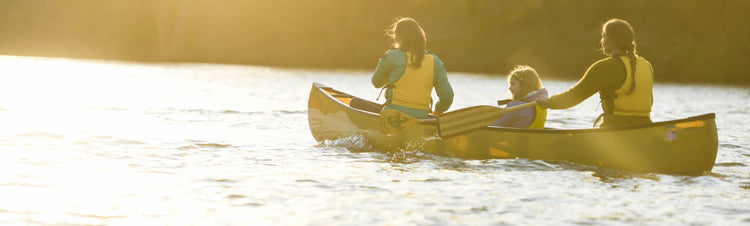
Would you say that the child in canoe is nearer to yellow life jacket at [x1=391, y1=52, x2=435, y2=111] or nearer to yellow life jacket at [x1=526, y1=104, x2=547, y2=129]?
yellow life jacket at [x1=526, y1=104, x2=547, y2=129]

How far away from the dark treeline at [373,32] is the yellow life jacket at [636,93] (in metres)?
39.6

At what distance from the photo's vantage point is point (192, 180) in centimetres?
726

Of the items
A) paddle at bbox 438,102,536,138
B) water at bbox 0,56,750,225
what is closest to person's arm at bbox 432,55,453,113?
paddle at bbox 438,102,536,138

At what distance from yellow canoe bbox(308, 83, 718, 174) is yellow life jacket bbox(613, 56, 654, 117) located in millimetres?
250

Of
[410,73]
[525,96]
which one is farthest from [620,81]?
[410,73]

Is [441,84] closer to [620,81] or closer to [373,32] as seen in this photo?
[620,81]

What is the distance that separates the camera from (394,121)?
9.09 m

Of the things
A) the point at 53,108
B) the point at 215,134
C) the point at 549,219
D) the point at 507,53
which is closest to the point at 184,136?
the point at 215,134

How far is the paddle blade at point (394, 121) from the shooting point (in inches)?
356

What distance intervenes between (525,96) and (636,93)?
4.03ft

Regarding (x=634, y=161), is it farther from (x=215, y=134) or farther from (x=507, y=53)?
(x=507, y=53)

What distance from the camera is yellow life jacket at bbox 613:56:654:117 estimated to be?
7.76m

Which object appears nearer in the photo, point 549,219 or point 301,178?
point 549,219

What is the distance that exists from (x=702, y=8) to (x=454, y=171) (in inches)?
1878
